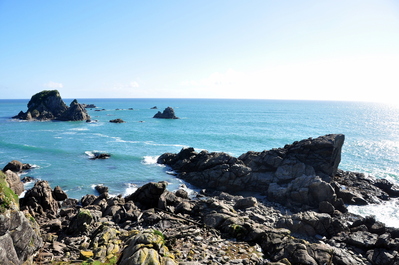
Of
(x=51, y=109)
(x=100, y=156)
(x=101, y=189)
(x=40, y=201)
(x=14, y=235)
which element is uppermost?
(x=51, y=109)

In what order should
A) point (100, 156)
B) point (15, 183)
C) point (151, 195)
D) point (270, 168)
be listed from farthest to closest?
point (100, 156), point (270, 168), point (15, 183), point (151, 195)

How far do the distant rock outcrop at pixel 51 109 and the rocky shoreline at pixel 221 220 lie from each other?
9740cm

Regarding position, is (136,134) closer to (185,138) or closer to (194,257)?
(185,138)

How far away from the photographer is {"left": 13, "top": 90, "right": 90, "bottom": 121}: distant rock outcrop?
445ft

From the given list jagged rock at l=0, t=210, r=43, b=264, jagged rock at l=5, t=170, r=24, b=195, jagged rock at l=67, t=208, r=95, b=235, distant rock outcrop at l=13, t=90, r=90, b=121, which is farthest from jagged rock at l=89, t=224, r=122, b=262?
distant rock outcrop at l=13, t=90, r=90, b=121

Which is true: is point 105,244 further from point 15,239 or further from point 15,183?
point 15,183

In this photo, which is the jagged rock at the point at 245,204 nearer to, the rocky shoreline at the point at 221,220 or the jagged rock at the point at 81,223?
the rocky shoreline at the point at 221,220

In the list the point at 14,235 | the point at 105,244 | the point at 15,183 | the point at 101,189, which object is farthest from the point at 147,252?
the point at 15,183

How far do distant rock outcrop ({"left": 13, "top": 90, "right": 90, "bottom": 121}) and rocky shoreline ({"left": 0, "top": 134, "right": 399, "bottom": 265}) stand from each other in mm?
97401

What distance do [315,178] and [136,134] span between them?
233 feet

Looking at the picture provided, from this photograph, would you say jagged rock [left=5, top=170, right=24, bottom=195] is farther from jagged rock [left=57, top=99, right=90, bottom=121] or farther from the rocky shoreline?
jagged rock [left=57, top=99, right=90, bottom=121]

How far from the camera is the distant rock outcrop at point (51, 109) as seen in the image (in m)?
136

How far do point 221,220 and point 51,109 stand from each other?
496ft

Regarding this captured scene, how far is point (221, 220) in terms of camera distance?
20016mm
